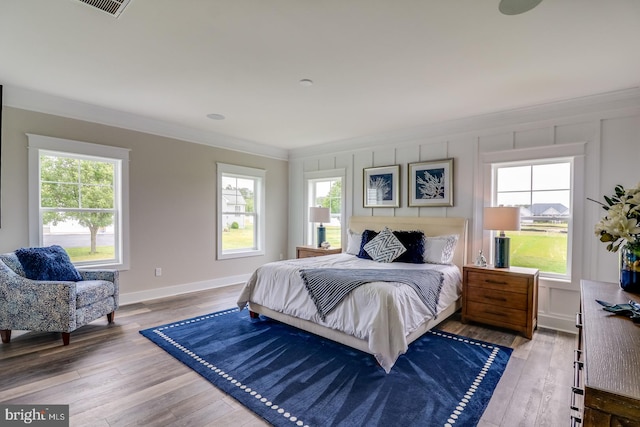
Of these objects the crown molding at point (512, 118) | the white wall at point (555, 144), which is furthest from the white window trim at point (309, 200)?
the white wall at point (555, 144)

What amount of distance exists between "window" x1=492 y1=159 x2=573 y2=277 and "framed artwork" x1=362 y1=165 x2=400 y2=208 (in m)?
1.35

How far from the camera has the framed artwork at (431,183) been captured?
433 cm

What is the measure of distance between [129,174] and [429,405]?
4.37 meters

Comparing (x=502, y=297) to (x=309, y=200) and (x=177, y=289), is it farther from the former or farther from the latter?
(x=177, y=289)

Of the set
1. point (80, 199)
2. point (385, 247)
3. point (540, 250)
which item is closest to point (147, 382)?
point (80, 199)

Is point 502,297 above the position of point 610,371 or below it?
below

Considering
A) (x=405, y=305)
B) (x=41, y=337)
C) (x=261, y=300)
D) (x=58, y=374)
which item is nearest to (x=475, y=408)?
(x=405, y=305)

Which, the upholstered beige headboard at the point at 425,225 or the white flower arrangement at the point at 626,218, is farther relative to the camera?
the upholstered beige headboard at the point at 425,225

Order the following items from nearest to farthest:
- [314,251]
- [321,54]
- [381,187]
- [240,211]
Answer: [321,54] → [381,187] → [314,251] → [240,211]

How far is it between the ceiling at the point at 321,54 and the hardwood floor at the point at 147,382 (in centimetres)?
253

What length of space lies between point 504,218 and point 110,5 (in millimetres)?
3917

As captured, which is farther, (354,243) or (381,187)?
(381,187)

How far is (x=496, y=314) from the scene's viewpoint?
3422 millimetres

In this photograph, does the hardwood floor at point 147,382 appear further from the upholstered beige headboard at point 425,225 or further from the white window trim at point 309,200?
the white window trim at point 309,200
